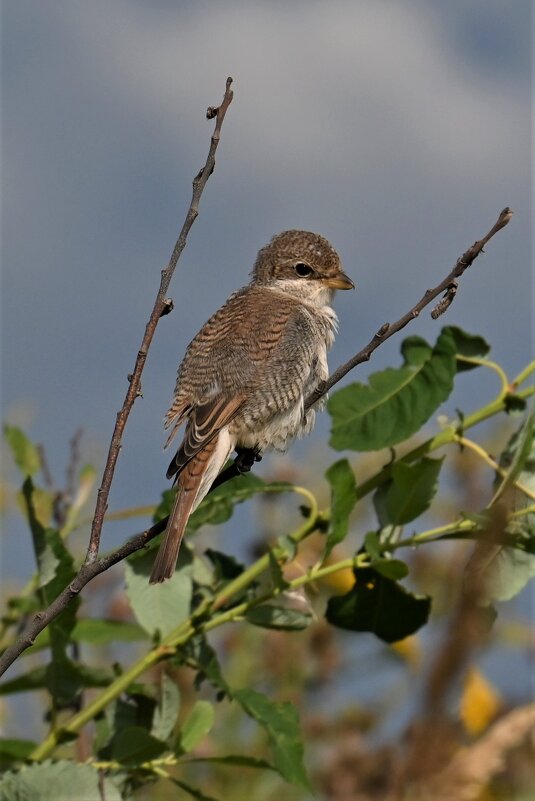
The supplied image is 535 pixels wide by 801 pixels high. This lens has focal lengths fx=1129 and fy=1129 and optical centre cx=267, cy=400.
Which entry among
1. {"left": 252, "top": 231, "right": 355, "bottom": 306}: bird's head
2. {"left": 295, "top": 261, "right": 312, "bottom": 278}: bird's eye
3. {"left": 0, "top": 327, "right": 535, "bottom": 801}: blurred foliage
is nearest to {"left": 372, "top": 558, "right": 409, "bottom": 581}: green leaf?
{"left": 0, "top": 327, "right": 535, "bottom": 801}: blurred foliage

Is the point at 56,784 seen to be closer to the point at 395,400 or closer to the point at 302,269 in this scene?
the point at 395,400

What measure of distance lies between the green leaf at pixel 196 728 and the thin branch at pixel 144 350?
2.71 feet

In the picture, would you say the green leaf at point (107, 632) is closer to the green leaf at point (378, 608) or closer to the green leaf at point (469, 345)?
the green leaf at point (378, 608)

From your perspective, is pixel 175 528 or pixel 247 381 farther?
pixel 247 381

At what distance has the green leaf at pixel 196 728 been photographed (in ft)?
8.85

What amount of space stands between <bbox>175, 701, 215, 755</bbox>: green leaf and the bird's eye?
2.44 metres

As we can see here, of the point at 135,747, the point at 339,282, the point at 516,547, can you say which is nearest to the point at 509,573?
the point at 516,547

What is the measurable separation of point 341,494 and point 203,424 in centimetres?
94

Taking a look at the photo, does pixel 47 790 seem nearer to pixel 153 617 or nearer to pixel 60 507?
pixel 153 617

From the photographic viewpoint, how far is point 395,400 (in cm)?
294

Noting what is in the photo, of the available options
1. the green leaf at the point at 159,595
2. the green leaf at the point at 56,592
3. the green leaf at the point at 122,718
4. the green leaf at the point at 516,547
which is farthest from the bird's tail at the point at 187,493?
the green leaf at the point at 516,547

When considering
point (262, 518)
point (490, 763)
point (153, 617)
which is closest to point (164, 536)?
point (153, 617)

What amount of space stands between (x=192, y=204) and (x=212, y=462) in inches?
50.8

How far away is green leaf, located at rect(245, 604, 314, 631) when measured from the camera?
9.01 ft
